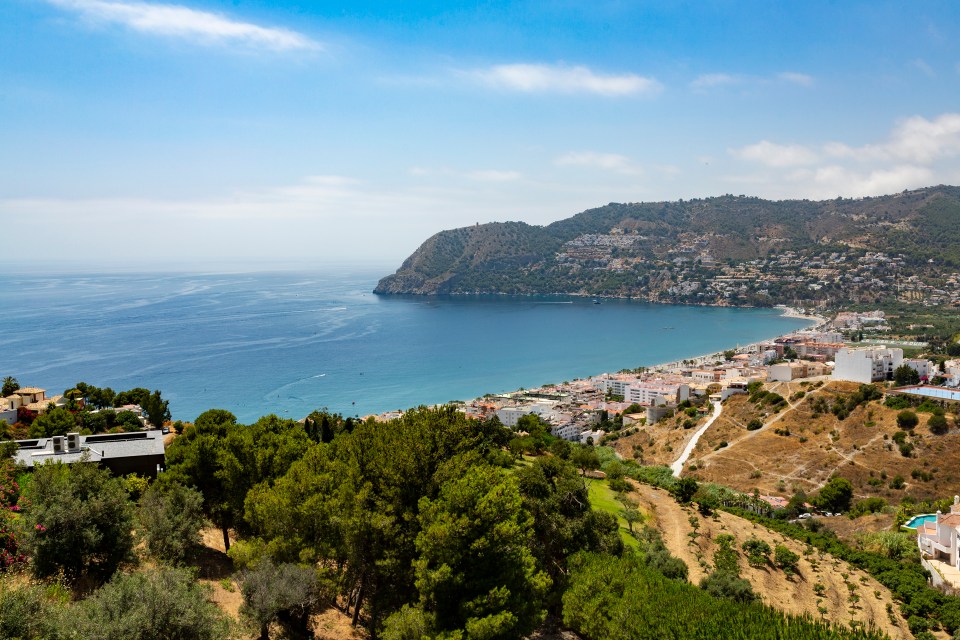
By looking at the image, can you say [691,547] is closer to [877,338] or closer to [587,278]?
[877,338]

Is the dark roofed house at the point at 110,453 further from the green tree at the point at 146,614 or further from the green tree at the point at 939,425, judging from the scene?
the green tree at the point at 939,425

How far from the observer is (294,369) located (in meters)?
66.7

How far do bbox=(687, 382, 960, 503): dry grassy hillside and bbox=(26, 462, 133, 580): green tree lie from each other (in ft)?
103

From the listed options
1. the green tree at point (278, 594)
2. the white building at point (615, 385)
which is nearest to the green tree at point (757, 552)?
the green tree at point (278, 594)

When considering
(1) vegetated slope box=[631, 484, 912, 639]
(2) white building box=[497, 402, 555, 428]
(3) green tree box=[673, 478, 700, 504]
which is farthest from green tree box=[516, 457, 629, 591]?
(2) white building box=[497, 402, 555, 428]

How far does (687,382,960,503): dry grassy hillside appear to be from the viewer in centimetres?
3080

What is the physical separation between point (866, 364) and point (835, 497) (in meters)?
17.1

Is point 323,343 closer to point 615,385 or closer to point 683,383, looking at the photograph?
point 615,385

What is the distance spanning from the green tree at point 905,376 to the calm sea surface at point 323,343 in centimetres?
3690

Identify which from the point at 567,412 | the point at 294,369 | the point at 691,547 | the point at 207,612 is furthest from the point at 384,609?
the point at 294,369

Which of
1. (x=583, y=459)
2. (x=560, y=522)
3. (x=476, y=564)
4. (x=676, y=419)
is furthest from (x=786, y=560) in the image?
(x=676, y=419)

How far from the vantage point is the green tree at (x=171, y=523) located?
9.90 meters

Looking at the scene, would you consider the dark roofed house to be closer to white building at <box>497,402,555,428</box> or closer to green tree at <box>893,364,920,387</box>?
white building at <box>497,402,555,428</box>

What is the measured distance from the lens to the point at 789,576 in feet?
59.7
